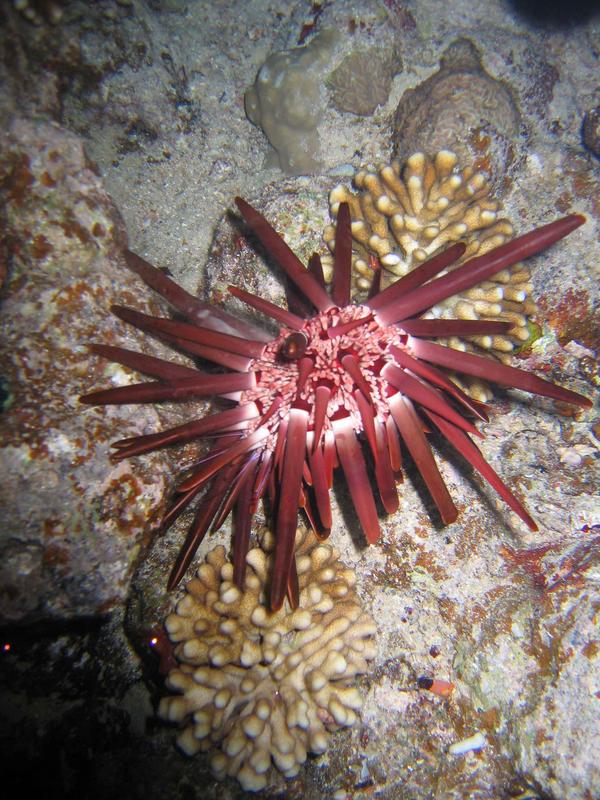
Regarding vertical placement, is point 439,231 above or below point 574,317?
above

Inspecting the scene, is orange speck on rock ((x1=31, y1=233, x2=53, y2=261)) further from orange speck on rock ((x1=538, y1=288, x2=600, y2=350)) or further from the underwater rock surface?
orange speck on rock ((x1=538, y1=288, x2=600, y2=350))

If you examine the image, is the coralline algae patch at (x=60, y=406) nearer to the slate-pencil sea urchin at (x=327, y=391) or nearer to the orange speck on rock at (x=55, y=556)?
the orange speck on rock at (x=55, y=556)

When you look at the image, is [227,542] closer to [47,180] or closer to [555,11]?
[47,180]

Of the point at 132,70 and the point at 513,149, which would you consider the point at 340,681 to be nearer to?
the point at 513,149

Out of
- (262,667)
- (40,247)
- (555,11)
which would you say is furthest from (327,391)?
(555,11)

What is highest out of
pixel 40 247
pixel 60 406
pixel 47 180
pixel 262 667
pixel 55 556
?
pixel 47 180

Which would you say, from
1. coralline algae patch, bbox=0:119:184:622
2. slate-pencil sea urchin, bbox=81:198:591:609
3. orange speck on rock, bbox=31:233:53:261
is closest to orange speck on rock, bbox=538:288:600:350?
slate-pencil sea urchin, bbox=81:198:591:609

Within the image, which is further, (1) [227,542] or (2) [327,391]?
(1) [227,542]

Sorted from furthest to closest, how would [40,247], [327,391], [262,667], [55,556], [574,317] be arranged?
[574,317]
[262,667]
[40,247]
[55,556]
[327,391]
